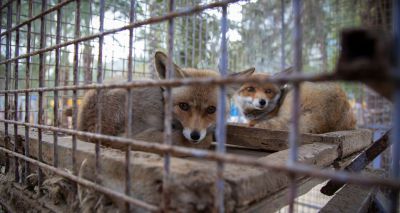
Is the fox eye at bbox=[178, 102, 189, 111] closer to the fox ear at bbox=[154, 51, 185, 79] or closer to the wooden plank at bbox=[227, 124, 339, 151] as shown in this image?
the fox ear at bbox=[154, 51, 185, 79]

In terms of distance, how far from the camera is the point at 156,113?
2.74 meters

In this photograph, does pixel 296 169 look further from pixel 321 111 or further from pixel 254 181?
pixel 321 111

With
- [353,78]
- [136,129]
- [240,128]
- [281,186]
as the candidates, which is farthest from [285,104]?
[353,78]

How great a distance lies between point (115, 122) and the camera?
2584 mm

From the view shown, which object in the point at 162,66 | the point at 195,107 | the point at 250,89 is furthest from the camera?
the point at 250,89

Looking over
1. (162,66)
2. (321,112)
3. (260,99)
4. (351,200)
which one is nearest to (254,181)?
(351,200)

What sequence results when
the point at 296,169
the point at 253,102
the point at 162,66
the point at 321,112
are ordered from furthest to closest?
the point at 253,102 → the point at 321,112 → the point at 162,66 → the point at 296,169

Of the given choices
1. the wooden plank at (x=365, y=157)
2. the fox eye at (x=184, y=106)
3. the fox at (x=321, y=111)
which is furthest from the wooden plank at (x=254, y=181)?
the fox at (x=321, y=111)

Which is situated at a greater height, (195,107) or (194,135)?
(195,107)

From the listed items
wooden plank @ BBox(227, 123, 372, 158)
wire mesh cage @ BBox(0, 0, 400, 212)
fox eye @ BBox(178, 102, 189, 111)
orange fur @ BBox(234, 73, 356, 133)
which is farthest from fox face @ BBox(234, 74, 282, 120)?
fox eye @ BBox(178, 102, 189, 111)

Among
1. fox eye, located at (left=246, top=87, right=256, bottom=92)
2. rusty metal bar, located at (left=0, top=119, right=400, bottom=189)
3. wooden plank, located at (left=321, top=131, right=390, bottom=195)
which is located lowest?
wooden plank, located at (left=321, top=131, right=390, bottom=195)

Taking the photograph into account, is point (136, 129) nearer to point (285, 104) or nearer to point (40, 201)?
point (40, 201)

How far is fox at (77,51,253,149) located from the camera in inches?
100

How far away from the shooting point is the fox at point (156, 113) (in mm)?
2549
